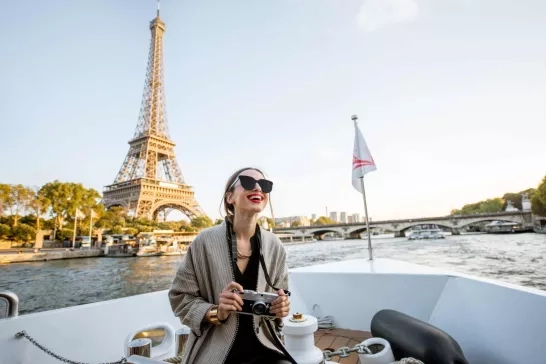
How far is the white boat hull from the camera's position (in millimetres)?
1486

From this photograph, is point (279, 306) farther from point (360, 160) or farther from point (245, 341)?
point (360, 160)

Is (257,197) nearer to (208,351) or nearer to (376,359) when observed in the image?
(208,351)

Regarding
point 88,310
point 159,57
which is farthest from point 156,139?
point 88,310

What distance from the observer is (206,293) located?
43.3 inches

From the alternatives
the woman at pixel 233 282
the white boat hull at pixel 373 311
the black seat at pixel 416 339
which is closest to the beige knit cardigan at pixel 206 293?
the woman at pixel 233 282

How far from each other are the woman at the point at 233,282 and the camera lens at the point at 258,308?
4 centimetres

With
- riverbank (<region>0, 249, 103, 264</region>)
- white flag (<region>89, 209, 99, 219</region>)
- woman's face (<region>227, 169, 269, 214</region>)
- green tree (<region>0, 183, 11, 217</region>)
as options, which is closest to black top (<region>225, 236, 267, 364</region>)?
woman's face (<region>227, 169, 269, 214</region>)

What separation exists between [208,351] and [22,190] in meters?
37.3

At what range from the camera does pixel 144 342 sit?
1515mm

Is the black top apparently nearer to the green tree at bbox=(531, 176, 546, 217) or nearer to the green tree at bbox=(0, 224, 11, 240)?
the green tree at bbox=(0, 224, 11, 240)

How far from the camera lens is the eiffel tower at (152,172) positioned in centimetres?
3425

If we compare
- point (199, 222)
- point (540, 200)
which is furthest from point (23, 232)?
point (540, 200)

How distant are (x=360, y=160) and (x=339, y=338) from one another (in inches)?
85.3

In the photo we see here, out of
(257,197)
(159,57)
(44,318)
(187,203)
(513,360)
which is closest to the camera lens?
(257,197)
